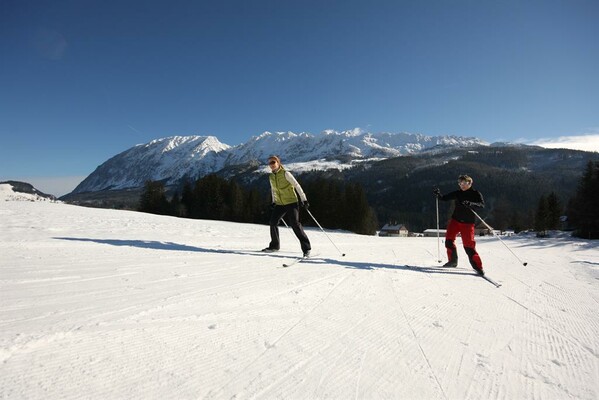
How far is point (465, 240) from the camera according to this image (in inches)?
256

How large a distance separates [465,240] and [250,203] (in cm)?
4842

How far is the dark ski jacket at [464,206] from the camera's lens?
656 cm

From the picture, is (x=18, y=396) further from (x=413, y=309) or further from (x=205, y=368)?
(x=413, y=309)

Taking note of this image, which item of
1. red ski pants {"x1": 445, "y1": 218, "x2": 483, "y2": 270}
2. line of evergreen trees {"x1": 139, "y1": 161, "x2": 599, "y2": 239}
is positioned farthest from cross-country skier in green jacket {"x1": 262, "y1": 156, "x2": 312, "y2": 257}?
line of evergreen trees {"x1": 139, "y1": 161, "x2": 599, "y2": 239}

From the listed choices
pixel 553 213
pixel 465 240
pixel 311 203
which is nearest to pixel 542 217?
pixel 553 213

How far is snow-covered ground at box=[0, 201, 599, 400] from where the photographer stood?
1817mm

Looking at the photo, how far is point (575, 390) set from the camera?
192cm

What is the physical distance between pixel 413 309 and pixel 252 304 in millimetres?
1789

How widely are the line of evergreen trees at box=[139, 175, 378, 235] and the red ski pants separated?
38.9 meters

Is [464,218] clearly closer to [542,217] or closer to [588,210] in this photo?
[588,210]

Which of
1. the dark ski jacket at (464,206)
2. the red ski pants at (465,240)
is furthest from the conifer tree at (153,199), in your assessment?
the dark ski jacket at (464,206)

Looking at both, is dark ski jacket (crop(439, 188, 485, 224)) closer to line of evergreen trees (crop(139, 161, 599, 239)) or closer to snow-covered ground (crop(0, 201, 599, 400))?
snow-covered ground (crop(0, 201, 599, 400))

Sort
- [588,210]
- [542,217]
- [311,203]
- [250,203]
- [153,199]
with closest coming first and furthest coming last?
1. [588,210]
2. [311,203]
3. [542,217]
4. [250,203]
5. [153,199]

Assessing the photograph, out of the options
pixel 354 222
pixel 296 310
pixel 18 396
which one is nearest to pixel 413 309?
pixel 296 310
